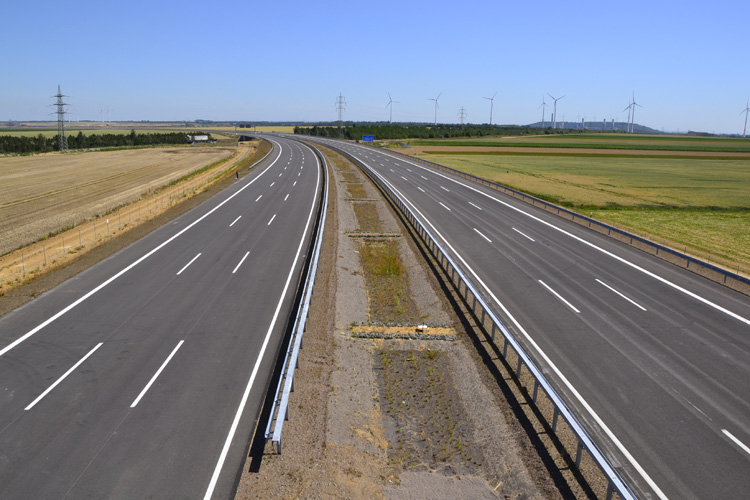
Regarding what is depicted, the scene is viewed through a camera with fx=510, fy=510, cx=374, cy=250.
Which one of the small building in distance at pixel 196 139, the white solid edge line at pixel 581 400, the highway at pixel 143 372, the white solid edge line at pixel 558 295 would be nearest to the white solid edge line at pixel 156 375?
the highway at pixel 143 372

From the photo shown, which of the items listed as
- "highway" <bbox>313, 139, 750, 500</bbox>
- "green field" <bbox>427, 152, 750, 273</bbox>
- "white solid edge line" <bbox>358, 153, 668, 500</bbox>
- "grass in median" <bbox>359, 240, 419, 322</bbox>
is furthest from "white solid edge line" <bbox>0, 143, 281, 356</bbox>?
"green field" <bbox>427, 152, 750, 273</bbox>

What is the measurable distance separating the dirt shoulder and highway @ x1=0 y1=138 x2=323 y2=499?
125cm

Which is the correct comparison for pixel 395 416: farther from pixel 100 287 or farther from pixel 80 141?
pixel 80 141

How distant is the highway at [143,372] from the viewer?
32.8ft

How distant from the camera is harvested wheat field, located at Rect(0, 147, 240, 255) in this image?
117 ft

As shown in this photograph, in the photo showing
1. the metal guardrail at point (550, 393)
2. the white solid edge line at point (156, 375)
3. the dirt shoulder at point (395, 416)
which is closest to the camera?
the metal guardrail at point (550, 393)

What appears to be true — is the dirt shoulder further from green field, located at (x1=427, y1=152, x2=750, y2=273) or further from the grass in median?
green field, located at (x1=427, y1=152, x2=750, y2=273)

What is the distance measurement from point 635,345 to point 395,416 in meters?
8.62

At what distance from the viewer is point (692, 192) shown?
5622 cm

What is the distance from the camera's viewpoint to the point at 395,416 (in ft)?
40.2

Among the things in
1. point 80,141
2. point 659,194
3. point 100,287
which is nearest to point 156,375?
point 100,287

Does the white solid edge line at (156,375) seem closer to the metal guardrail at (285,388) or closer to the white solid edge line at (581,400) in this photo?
the metal guardrail at (285,388)

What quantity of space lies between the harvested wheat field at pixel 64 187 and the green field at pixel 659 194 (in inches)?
1565

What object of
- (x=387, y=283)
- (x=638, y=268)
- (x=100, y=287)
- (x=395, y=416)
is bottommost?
(x=395, y=416)
